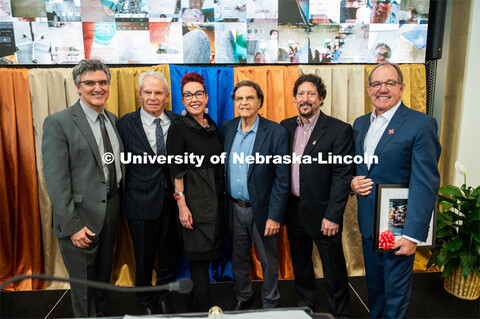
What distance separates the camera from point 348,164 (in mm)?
2057

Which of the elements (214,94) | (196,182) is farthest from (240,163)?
(214,94)

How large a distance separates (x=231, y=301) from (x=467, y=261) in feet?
6.17

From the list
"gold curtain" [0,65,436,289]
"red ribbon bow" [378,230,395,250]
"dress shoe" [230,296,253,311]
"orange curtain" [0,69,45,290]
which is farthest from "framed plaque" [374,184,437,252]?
"orange curtain" [0,69,45,290]

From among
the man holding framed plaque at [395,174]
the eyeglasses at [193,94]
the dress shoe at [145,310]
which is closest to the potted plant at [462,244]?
the man holding framed plaque at [395,174]

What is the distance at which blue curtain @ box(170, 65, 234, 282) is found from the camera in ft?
8.86

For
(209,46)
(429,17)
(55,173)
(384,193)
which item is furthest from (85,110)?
(429,17)

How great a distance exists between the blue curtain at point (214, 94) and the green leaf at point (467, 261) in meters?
1.85

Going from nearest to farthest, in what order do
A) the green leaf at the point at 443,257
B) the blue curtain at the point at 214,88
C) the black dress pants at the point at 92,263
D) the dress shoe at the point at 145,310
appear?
the black dress pants at the point at 92,263, the dress shoe at the point at 145,310, the green leaf at the point at 443,257, the blue curtain at the point at 214,88

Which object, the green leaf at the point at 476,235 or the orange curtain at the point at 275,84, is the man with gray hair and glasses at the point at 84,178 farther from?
the green leaf at the point at 476,235

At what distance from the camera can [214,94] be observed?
8.95ft

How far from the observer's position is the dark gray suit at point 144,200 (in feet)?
7.20

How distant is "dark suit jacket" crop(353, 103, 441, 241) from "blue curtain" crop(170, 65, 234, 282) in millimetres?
1388

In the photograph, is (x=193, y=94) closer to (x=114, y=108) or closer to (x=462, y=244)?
(x=114, y=108)

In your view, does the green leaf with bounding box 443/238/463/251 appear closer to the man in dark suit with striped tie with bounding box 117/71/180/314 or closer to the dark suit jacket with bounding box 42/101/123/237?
the man in dark suit with striped tie with bounding box 117/71/180/314
